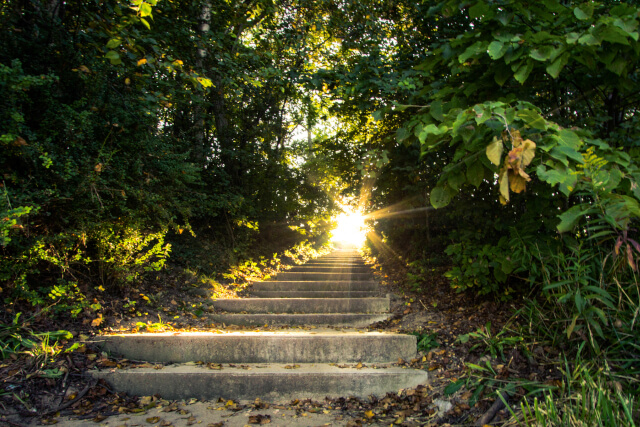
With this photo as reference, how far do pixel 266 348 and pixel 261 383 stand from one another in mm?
391

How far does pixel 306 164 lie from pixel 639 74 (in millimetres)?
6285

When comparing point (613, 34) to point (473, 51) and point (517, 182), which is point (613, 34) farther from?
point (517, 182)

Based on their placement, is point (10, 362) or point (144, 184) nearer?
point (10, 362)

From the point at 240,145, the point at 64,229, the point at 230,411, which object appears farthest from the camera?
the point at 240,145

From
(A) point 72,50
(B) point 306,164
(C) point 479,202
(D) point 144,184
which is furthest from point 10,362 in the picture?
(B) point 306,164

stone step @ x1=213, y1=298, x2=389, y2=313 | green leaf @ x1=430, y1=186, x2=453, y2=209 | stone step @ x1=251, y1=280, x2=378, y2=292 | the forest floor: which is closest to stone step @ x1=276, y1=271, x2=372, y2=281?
stone step @ x1=251, y1=280, x2=378, y2=292

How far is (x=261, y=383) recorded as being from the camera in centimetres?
230

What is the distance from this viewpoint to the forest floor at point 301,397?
1961 mm

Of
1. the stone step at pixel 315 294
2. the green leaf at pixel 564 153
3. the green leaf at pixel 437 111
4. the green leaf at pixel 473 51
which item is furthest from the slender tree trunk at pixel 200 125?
the green leaf at pixel 564 153

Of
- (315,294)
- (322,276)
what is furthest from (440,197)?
(322,276)

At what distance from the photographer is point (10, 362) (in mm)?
2162

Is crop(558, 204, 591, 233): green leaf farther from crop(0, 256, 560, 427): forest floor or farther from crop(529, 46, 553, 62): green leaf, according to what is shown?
crop(0, 256, 560, 427): forest floor

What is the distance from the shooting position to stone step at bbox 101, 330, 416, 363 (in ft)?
8.66

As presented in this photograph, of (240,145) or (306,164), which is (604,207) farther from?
(306,164)
